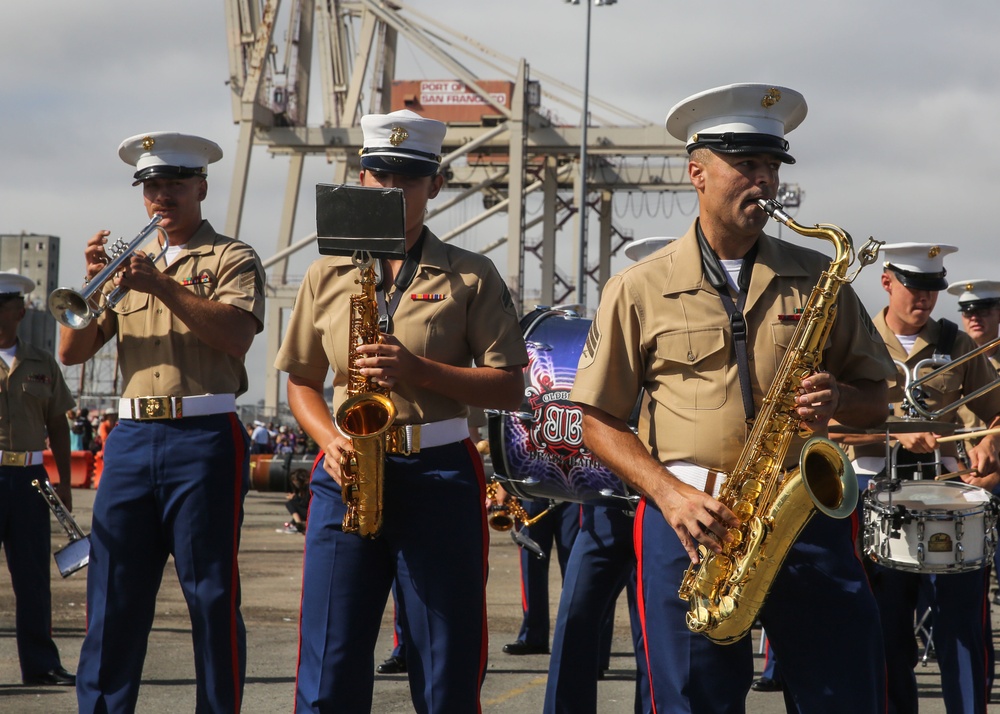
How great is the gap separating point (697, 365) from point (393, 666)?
470 centimetres

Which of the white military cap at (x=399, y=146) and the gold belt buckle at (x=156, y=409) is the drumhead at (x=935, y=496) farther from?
the gold belt buckle at (x=156, y=409)

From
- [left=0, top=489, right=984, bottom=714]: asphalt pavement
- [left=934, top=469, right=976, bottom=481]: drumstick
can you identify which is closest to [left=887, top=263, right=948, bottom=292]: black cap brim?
[left=934, top=469, right=976, bottom=481]: drumstick

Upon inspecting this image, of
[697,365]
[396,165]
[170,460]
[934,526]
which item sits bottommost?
[934,526]

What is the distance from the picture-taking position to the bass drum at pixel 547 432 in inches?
246

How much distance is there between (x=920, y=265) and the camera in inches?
263

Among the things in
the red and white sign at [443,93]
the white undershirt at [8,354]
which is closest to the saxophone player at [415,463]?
the white undershirt at [8,354]

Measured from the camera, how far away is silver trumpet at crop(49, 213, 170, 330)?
5.43 metres

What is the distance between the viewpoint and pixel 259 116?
47.2m

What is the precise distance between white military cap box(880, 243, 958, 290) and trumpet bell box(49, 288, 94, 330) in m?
3.81

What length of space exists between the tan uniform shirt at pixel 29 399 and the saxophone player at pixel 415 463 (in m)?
4.01

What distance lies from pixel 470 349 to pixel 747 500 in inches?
50.1

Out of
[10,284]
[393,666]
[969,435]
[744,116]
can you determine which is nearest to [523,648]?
[393,666]

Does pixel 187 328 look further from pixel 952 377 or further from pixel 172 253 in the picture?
pixel 952 377

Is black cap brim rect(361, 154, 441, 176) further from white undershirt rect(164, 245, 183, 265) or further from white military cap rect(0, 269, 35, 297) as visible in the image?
white military cap rect(0, 269, 35, 297)
